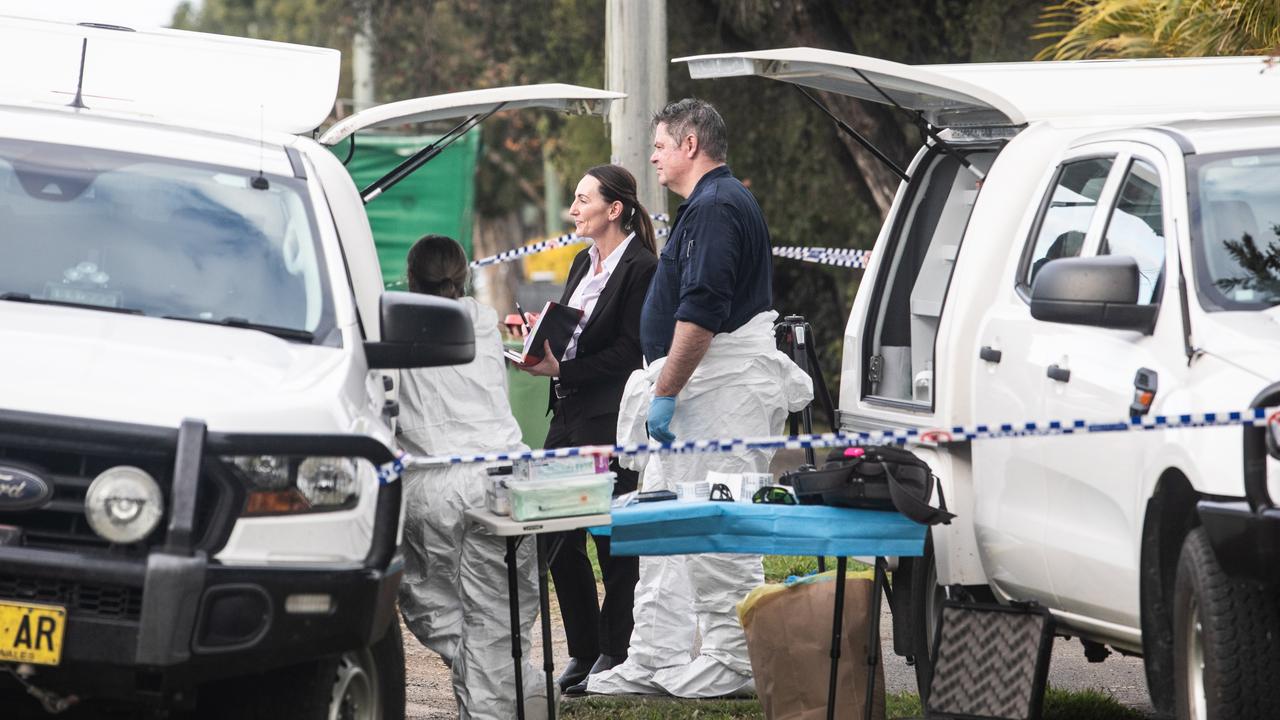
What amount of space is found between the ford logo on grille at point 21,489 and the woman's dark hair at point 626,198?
363cm

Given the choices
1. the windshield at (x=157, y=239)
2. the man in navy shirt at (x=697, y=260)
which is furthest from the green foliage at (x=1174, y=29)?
the windshield at (x=157, y=239)

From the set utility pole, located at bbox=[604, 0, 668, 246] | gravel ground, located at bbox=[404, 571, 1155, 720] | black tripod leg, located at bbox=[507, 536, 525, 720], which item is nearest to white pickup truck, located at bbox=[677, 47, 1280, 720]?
gravel ground, located at bbox=[404, 571, 1155, 720]

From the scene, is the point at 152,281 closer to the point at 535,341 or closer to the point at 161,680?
the point at 161,680

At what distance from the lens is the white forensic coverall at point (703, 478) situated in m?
7.08

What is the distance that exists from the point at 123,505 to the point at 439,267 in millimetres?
2146

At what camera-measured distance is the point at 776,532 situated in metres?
5.80

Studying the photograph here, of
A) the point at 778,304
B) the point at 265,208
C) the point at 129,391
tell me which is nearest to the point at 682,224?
the point at 265,208

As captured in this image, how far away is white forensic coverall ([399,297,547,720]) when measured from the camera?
20.3ft

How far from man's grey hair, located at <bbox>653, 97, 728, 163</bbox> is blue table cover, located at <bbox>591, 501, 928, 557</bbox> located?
180 centimetres

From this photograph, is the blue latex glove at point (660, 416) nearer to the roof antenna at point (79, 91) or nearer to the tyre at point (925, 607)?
the tyre at point (925, 607)

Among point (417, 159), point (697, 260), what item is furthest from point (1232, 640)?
point (417, 159)

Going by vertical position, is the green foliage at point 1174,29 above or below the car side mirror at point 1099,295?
above

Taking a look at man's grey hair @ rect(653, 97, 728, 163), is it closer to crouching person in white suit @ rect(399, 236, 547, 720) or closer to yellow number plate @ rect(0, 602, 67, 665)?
crouching person in white suit @ rect(399, 236, 547, 720)

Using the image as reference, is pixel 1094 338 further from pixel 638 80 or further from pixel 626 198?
pixel 638 80
